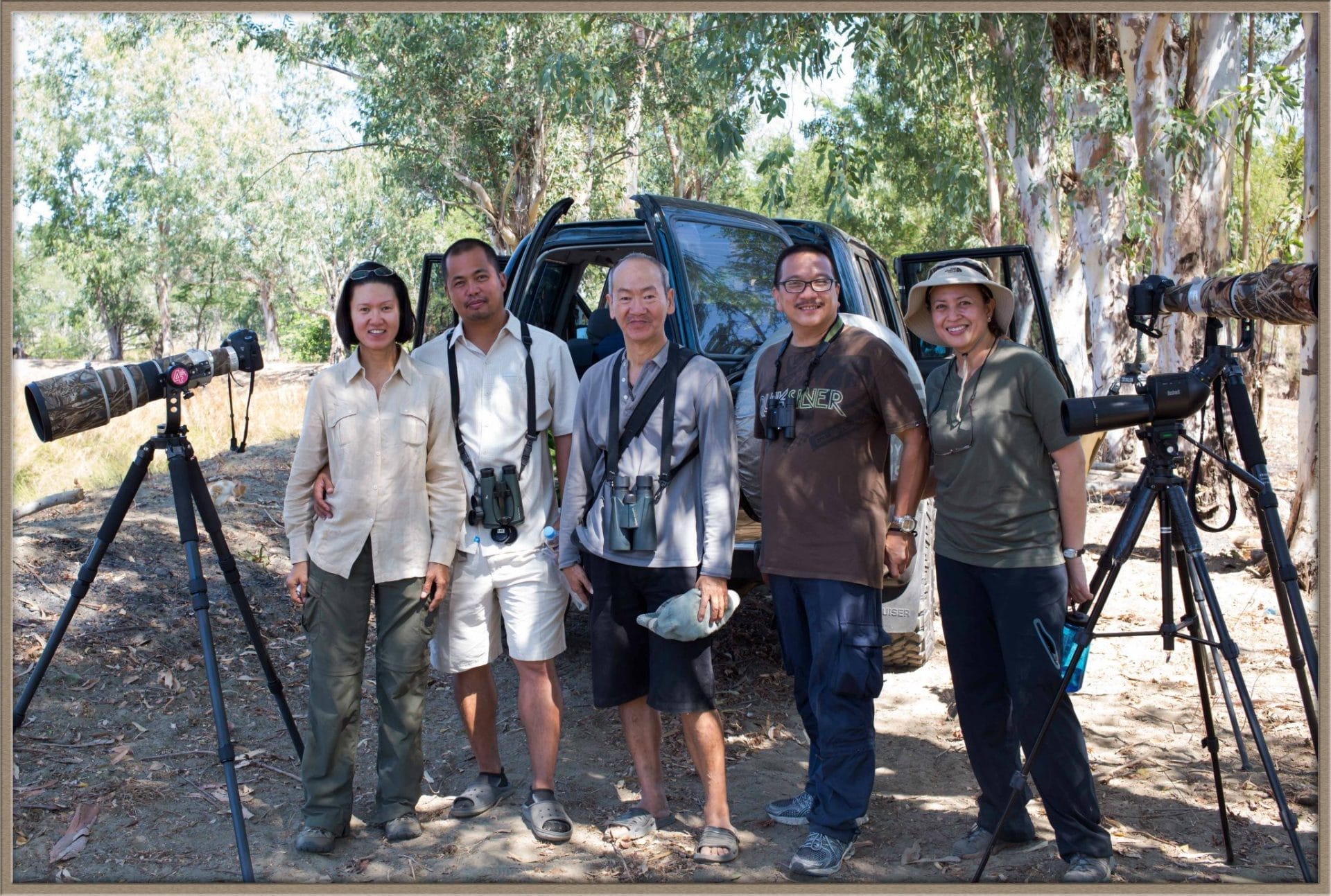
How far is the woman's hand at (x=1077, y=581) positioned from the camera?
3.43 meters

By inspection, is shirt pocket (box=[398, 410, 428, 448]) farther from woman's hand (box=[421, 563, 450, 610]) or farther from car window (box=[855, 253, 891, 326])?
car window (box=[855, 253, 891, 326])

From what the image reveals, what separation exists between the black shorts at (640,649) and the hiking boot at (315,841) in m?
1.04

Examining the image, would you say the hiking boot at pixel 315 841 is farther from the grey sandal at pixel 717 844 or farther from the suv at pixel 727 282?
the suv at pixel 727 282

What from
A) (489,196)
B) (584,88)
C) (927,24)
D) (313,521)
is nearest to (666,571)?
(313,521)

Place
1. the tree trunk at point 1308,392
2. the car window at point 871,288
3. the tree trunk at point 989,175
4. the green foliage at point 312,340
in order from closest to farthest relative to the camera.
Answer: the car window at point 871,288
the tree trunk at point 1308,392
the tree trunk at point 989,175
the green foliage at point 312,340

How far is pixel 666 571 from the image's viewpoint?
12.5 ft

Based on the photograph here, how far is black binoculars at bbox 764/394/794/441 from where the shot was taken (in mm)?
3742

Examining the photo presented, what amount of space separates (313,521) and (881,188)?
2454cm

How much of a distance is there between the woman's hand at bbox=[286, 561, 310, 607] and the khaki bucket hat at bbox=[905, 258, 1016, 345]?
232cm

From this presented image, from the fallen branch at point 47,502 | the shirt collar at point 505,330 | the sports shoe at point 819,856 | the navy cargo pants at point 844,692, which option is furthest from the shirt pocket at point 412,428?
the fallen branch at point 47,502

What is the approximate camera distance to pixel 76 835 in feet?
13.0

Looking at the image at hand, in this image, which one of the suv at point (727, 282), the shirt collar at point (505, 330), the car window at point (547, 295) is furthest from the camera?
the car window at point (547, 295)

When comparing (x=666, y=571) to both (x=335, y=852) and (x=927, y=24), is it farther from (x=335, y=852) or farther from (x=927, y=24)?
(x=927, y=24)

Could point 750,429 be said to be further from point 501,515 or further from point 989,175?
point 989,175
